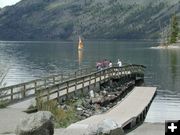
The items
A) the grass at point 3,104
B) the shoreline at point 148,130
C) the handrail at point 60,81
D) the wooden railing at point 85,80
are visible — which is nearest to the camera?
the shoreline at point 148,130

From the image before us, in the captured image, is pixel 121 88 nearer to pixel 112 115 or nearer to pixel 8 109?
pixel 112 115

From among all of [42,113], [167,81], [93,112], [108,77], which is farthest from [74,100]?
[167,81]

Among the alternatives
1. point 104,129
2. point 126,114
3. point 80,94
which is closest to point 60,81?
point 80,94

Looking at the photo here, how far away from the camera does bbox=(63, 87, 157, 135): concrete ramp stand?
25.1 metres

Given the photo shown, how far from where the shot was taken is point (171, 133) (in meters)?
9.21

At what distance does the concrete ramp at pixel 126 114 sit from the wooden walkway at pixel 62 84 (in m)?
4.71

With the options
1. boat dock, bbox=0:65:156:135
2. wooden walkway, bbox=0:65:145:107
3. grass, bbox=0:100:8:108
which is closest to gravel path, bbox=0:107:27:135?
boat dock, bbox=0:65:156:135

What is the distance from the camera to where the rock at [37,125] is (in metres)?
17.1

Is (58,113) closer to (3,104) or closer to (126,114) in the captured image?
(3,104)

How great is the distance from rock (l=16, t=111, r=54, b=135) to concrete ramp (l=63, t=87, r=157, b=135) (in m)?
2.18

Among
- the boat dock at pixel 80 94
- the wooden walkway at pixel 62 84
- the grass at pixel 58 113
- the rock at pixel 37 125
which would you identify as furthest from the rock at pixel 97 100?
the rock at pixel 37 125

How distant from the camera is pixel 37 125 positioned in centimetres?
1719

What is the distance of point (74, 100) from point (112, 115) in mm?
8501

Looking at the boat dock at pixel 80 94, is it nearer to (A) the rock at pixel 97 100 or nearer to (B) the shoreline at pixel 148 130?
(B) the shoreline at pixel 148 130
